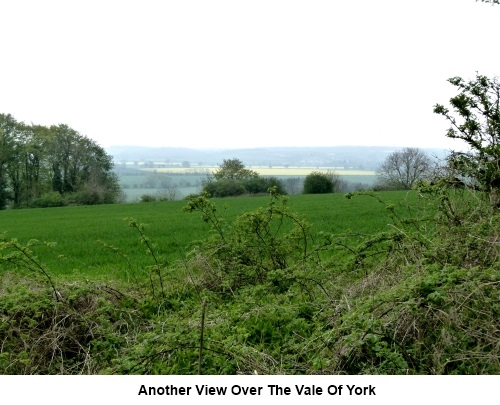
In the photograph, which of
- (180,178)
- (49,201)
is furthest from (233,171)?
(49,201)

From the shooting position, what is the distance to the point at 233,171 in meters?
80.6

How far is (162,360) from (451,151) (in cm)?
517

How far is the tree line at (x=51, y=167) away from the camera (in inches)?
2729

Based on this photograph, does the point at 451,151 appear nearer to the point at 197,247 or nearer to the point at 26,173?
the point at 197,247

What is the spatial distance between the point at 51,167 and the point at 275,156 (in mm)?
46348

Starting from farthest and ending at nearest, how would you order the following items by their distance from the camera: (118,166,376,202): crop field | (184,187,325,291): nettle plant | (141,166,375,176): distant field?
(141,166,375,176): distant field → (118,166,376,202): crop field → (184,187,325,291): nettle plant

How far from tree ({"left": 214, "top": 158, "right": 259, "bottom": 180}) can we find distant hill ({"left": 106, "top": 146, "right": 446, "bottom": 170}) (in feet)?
5.10

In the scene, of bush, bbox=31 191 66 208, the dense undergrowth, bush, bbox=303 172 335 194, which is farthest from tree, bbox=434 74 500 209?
bush, bbox=31 191 66 208

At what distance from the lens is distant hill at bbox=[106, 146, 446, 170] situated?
278ft

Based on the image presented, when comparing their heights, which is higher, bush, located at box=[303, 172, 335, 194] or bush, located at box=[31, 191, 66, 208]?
bush, located at box=[303, 172, 335, 194]

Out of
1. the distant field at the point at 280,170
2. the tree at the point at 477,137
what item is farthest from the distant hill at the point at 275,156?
the tree at the point at 477,137

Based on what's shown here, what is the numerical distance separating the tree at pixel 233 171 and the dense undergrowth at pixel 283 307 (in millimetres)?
69903

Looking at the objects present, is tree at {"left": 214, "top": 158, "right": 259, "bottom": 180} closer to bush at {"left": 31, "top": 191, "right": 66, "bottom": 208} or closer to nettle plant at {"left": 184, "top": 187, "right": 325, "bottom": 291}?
bush at {"left": 31, "top": 191, "right": 66, "bottom": 208}

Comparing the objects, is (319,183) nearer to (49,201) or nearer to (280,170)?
(49,201)
